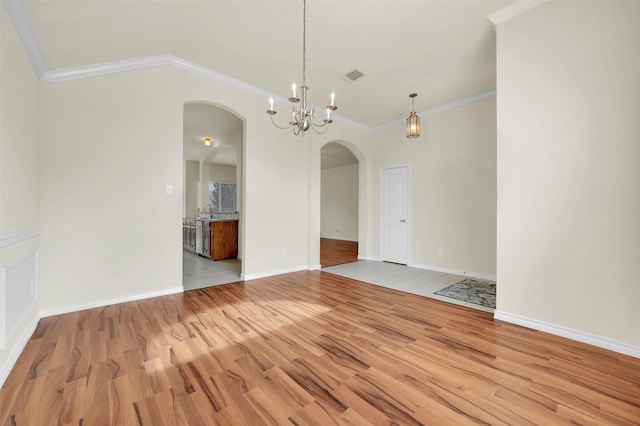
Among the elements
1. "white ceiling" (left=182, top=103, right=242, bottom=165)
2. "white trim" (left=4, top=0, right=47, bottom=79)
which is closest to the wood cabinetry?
"white ceiling" (left=182, top=103, right=242, bottom=165)

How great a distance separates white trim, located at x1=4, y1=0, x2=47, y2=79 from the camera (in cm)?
190

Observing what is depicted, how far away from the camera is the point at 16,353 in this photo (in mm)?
1881

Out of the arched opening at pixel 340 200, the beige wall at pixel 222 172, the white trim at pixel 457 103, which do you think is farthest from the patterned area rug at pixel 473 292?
the beige wall at pixel 222 172

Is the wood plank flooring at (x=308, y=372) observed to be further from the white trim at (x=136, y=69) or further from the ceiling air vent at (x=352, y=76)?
the ceiling air vent at (x=352, y=76)

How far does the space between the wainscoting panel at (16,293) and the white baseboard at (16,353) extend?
133 mm

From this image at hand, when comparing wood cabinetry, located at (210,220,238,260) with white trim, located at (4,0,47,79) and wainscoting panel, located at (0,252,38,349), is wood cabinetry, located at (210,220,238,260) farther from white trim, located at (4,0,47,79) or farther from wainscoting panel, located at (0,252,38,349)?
white trim, located at (4,0,47,79)

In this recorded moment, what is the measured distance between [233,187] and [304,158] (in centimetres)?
632

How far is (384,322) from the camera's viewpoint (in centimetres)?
254

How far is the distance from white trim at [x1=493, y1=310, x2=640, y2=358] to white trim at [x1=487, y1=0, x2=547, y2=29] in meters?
2.90

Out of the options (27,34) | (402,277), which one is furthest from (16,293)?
(402,277)

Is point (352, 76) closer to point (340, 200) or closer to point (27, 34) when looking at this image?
point (27, 34)

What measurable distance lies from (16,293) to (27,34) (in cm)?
209

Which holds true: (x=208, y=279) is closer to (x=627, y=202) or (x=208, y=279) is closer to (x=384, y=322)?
(x=384, y=322)

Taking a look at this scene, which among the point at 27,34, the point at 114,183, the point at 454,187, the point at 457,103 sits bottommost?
the point at 114,183
